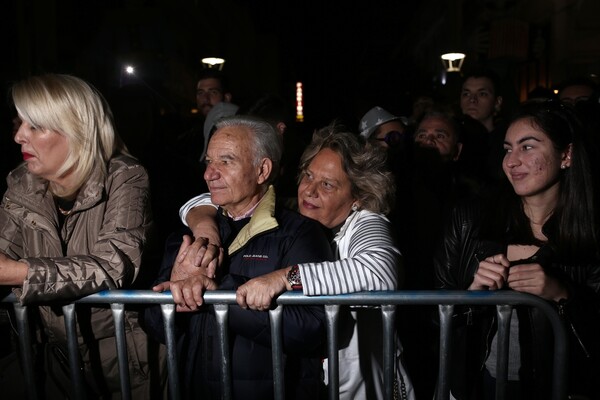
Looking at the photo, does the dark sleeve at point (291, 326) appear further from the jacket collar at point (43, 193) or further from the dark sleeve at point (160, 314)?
the jacket collar at point (43, 193)

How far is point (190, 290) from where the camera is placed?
230 centimetres

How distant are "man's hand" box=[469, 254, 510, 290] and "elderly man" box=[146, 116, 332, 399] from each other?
712 mm

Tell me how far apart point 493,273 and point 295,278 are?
884mm

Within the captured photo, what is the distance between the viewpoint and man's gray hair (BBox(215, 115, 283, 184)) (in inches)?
113

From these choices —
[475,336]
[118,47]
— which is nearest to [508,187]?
[475,336]

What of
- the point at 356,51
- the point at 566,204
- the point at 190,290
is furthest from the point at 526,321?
the point at 356,51

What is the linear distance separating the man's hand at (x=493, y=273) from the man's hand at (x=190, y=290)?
119 cm

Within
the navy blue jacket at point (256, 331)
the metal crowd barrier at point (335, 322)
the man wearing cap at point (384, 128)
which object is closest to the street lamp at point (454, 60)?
the man wearing cap at point (384, 128)

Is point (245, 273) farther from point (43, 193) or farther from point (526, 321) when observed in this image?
point (526, 321)

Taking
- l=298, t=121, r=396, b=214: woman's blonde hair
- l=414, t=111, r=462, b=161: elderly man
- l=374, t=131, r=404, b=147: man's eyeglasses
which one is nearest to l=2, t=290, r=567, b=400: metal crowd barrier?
l=298, t=121, r=396, b=214: woman's blonde hair

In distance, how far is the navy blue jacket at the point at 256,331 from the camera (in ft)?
7.80

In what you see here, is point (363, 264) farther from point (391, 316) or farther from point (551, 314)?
point (551, 314)

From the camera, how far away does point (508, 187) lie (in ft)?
10.1

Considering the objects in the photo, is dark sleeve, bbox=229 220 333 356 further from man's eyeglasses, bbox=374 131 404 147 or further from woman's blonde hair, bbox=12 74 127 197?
man's eyeglasses, bbox=374 131 404 147
